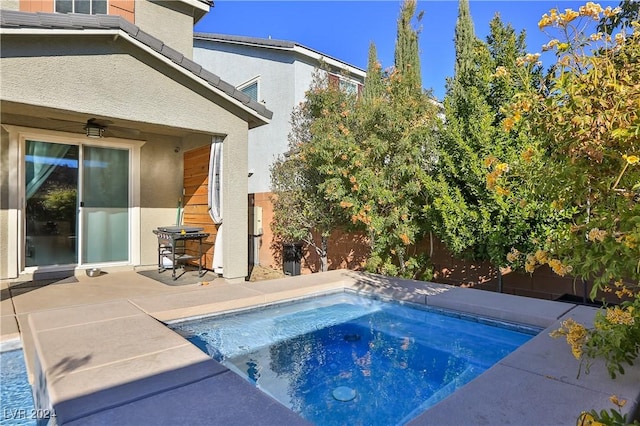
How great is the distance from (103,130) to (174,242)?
3.37m

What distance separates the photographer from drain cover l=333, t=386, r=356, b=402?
4.42 meters

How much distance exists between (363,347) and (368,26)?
42.0ft

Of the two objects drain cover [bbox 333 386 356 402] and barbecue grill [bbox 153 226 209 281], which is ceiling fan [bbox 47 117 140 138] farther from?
drain cover [bbox 333 386 356 402]

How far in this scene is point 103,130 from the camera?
9.50 meters

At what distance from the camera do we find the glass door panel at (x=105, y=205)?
995 centimetres

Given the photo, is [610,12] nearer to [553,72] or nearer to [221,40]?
[553,72]

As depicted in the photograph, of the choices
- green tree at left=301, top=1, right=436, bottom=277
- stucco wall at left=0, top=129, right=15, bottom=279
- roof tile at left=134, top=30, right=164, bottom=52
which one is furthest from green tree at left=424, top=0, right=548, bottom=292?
stucco wall at left=0, top=129, right=15, bottom=279

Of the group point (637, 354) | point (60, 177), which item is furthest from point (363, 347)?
point (60, 177)

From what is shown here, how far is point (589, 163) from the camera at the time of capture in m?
3.16

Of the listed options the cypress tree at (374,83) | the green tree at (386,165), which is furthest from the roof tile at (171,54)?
the cypress tree at (374,83)

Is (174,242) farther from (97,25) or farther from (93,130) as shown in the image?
(97,25)

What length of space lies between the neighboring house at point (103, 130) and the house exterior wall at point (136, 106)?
2 cm

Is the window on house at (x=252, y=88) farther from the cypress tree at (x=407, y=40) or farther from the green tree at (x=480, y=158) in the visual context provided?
the green tree at (x=480, y=158)

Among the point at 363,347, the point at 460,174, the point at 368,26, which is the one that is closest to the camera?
the point at 363,347
